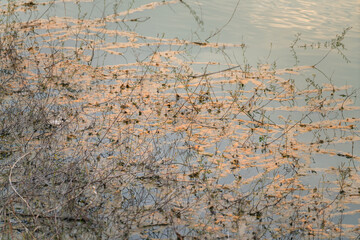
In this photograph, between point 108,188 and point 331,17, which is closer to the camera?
point 108,188

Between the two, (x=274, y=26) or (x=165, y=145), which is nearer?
(x=165, y=145)

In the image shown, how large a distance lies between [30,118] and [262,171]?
75.3 inches

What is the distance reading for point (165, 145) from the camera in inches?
175

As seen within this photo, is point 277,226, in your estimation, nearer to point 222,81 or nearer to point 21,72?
point 222,81

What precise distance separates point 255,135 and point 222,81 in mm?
1454

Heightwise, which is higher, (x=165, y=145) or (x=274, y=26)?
(x=165, y=145)

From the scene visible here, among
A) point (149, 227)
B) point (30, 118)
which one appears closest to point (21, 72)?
point (30, 118)

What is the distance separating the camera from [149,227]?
3184 mm

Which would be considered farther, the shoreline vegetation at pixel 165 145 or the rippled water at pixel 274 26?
the rippled water at pixel 274 26

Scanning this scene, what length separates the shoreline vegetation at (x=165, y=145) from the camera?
3238 millimetres

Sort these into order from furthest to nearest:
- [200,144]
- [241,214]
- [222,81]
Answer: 1. [222,81]
2. [200,144]
3. [241,214]

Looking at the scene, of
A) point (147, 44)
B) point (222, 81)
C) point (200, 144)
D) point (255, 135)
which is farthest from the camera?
point (147, 44)

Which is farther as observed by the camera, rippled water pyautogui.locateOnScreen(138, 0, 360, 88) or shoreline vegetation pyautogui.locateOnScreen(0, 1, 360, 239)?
rippled water pyautogui.locateOnScreen(138, 0, 360, 88)

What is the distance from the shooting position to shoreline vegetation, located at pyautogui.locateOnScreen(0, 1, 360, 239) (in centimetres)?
324
